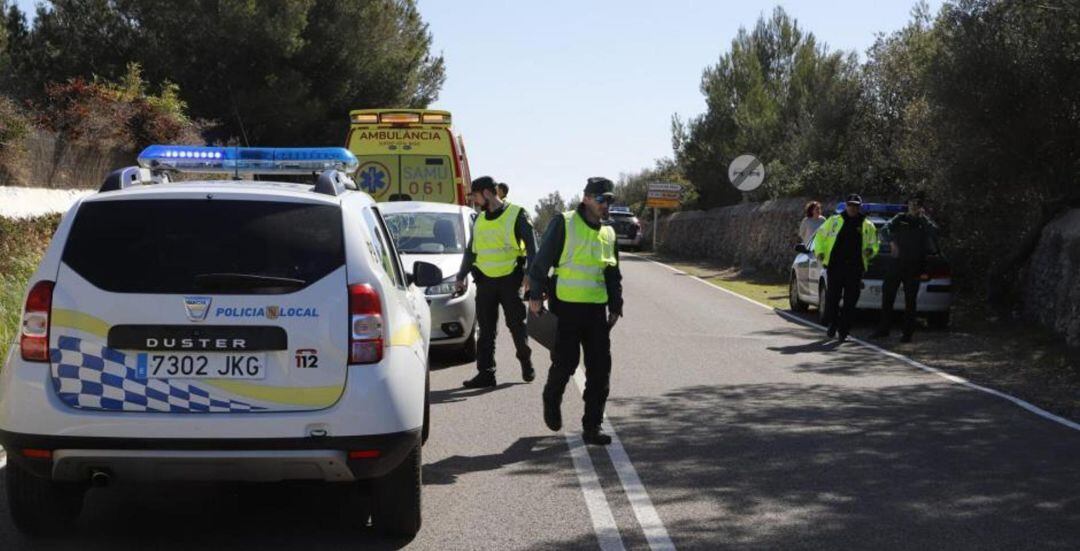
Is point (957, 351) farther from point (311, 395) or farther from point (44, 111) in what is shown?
point (44, 111)

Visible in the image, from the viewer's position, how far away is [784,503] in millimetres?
6523

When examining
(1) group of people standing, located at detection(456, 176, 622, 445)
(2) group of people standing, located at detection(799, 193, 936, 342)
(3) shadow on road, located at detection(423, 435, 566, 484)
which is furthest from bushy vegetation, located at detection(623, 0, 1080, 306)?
(3) shadow on road, located at detection(423, 435, 566, 484)

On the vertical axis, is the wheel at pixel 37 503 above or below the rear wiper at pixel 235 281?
below

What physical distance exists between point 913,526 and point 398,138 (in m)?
13.7

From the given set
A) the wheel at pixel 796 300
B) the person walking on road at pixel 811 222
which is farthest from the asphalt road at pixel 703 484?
the person walking on road at pixel 811 222

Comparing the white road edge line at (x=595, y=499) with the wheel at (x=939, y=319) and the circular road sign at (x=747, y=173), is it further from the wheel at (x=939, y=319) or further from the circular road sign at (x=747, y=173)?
the circular road sign at (x=747, y=173)

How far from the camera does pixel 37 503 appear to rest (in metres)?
5.57

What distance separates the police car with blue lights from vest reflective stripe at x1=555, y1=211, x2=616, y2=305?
272 cm

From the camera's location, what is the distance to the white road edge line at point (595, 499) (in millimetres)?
5766

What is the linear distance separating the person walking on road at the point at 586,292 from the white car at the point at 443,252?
3.35 metres

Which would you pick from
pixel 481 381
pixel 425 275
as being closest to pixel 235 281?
pixel 425 275

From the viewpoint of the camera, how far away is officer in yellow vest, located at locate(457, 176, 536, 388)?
34.7 ft

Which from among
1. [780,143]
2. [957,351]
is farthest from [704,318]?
[780,143]

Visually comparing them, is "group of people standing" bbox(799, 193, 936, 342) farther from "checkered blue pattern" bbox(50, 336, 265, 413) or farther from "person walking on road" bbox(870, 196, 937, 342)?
"checkered blue pattern" bbox(50, 336, 265, 413)
